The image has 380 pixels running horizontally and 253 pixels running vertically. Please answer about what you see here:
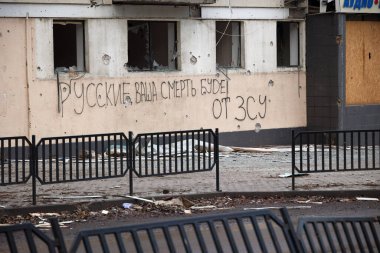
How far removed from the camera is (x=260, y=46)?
26953 mm

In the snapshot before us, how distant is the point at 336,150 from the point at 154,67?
9925 millimetres

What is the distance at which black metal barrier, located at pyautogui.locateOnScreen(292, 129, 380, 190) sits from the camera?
15984 mm

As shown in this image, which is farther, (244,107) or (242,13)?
(244,107)

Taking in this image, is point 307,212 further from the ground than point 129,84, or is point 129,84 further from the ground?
point 129,84

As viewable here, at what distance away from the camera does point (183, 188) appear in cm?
1695

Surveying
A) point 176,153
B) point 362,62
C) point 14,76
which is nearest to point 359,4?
point 362,62

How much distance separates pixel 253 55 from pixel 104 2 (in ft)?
16.8

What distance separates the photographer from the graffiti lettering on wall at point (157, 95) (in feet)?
76.8

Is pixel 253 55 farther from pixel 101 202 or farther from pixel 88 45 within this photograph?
pixel 101 202

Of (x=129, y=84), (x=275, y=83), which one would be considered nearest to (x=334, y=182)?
(x=129, y=84)

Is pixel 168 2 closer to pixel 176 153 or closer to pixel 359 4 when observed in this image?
pixel 359 4

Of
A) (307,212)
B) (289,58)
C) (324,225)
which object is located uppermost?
(289,58)

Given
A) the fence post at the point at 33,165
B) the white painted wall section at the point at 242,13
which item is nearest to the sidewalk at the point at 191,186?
the fence post at the point at 33,165

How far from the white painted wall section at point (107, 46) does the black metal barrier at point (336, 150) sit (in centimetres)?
855
